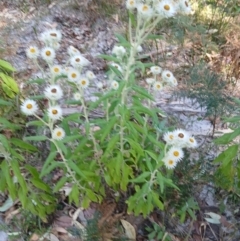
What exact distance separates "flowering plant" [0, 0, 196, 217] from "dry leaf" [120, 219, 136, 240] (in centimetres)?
20

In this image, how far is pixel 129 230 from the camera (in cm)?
237

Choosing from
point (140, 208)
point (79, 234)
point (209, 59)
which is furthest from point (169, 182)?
point (209, 59)

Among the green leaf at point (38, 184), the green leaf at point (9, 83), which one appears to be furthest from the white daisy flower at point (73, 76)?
the green leaf at point (9, 83)

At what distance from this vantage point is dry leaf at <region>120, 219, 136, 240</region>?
2.36 metres

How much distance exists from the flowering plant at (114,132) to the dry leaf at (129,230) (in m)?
0.20

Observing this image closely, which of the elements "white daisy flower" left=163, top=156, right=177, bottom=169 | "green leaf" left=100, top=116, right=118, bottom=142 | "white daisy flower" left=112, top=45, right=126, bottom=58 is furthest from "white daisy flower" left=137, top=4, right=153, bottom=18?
"white daisy flower" left=163, top=156, right=177, bottom=169

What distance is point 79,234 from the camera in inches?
86.5

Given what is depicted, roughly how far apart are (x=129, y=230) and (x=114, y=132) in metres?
0.59

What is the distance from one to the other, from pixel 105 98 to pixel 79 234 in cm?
72

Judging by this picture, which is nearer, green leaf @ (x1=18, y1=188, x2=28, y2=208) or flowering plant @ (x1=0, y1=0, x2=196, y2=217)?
flowering plant @ (x1=0, y1=0, x2=196, y2=217)

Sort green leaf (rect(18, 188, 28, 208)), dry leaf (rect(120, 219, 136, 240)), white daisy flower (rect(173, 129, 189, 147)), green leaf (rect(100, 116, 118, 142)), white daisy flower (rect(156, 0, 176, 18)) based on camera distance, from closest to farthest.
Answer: white daisy flower (rect(156, 0, 176, 18))
white daisy flower (rect(173, 129, 189, 147))
green leaf (rect(100, 116, 118, 142))
green leaf (rect(18, 188, 28, 208))
dry leaf (rect(120, 219, 136, 240))

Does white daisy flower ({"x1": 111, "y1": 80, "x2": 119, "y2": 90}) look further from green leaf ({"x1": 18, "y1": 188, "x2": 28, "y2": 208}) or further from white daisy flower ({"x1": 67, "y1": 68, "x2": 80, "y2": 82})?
green leaf ({"x1": 18, "y1": 188, "x2": 28, "y2": 208})

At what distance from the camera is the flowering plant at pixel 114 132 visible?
186 cm

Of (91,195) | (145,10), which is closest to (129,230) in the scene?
(91,195)
